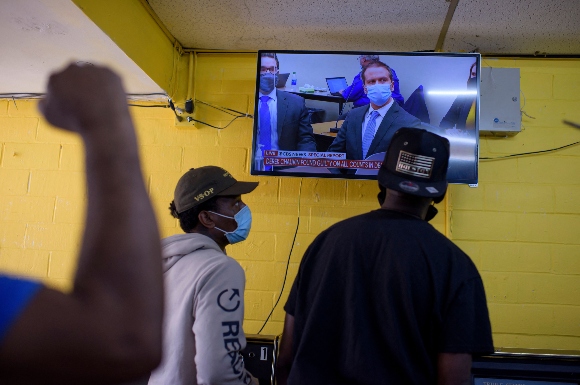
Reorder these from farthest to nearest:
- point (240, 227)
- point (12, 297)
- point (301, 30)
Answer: point (301, 30)
point (240, 227)
point (12, 297)

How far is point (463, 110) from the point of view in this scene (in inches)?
108

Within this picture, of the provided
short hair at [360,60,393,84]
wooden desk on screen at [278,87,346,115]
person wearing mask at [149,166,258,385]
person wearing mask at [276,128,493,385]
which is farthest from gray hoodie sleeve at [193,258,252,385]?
short hair at [360,60,393,84]

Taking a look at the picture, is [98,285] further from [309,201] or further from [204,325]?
[309,201]

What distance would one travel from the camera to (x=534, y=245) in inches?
114

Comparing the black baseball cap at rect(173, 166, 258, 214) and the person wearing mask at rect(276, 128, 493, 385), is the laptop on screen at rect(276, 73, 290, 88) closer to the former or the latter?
→ the black baseball cap at rect(173, 166, 258, 214)

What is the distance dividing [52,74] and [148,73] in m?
2.42

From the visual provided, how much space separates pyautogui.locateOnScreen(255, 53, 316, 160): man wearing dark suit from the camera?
2840 mm

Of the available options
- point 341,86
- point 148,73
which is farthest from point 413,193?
point 148,73

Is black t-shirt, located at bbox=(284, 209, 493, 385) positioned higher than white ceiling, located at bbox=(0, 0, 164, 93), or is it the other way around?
white ceiling, located at bbox=(0, 0, 164, 93)

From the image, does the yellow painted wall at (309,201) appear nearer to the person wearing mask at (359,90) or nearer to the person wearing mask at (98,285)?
the person wearing mask at (359,90)

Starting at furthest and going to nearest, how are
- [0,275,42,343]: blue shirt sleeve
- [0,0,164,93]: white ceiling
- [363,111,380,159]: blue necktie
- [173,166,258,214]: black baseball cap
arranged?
[363,111,380,159]: blue necktie
[0,0,164,93]: white ceiling
[173,166,258,214]: black baseball cap
[0,275,42,343]: blue shirt sleeve

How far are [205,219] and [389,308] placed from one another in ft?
2.94

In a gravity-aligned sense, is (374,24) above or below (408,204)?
above

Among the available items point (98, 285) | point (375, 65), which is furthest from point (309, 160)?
point (98, 285)
